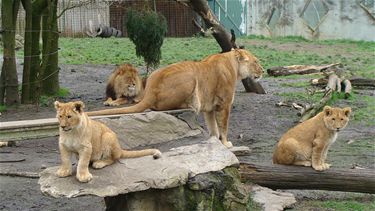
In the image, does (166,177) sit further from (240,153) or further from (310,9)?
(310,9)

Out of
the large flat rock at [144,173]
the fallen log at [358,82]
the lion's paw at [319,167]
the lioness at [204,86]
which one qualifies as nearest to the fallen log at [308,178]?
the lion's paw at [319,167]

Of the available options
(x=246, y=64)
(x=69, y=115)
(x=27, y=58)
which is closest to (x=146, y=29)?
(x=27, y=58)

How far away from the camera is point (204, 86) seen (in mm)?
9664

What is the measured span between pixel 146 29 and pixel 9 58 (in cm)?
286

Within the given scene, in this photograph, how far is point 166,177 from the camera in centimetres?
652

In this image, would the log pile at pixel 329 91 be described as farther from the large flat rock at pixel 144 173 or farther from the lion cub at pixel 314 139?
the large flat rock at pixel 144 173

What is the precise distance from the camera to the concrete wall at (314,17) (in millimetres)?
30516

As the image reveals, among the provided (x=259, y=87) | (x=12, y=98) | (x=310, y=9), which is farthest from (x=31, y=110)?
(x=310, y=9)

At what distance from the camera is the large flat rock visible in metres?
6.21

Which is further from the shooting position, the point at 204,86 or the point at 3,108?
the point at 3,108

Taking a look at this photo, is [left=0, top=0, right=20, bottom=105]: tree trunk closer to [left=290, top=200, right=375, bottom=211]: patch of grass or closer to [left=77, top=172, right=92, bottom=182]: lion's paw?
[left=290, top=200, right=375, bottom=211]: patch of grass

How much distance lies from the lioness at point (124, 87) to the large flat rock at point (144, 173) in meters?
5.62

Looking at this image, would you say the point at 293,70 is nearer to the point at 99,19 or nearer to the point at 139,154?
the point at 139,154

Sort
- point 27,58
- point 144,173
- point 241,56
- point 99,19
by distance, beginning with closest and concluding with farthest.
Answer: point 144,173 → point 241,56 → point 27,58 → point 99,19
